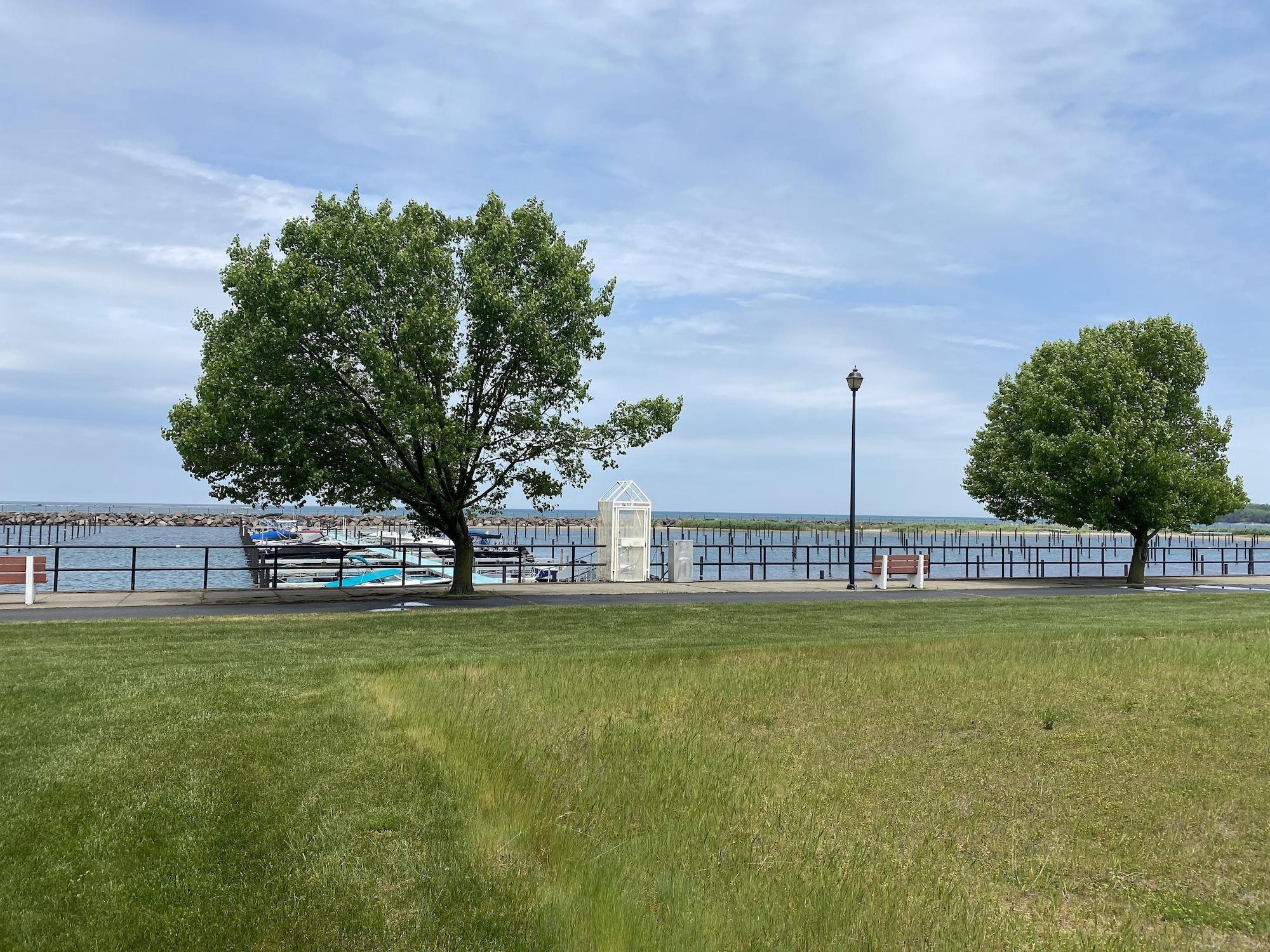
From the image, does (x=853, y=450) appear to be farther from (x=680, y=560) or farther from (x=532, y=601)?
(x=532, y=601)

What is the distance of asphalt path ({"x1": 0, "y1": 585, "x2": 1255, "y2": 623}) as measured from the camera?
1938 centimetres

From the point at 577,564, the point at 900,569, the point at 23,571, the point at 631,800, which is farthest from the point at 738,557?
the point at 631,800

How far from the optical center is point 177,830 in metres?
6.41

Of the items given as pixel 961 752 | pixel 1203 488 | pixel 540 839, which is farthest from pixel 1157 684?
pixel 1203 488

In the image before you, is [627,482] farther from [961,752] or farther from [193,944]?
[193,944]

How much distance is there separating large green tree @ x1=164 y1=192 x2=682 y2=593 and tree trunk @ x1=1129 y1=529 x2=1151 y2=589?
19.8 m

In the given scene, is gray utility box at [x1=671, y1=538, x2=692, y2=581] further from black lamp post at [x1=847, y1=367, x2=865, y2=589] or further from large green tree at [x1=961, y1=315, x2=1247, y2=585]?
large green tree at [x1=961, y1=315, x2=1247, y2=585]

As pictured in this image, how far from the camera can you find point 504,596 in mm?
A: 25234

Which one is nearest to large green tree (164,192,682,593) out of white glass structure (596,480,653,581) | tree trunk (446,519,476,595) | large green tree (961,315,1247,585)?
tree trunk (446,519,476,595)

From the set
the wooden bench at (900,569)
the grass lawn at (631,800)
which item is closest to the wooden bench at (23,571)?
the grass lawn at (631,800)

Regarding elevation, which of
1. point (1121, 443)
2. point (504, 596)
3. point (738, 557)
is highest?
point (1121, 443)

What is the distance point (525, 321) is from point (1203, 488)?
2611 centimetres

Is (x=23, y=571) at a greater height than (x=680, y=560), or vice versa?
(x=680, y=560)

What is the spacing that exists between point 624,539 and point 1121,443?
59.1ft
